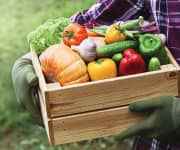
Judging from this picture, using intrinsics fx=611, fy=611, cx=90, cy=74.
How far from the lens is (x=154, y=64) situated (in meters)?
1.63

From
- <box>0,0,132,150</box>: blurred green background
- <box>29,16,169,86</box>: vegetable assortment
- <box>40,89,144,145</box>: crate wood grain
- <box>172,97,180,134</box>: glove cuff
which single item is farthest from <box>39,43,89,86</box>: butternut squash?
<box>0,0,132,150</box>: blurred green background

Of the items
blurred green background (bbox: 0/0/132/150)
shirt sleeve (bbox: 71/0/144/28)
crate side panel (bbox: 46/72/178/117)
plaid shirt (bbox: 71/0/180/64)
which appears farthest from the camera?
blurred green background (bbox: 0/0/132/150)

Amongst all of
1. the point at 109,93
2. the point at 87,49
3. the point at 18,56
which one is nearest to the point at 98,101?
the point at 109,93

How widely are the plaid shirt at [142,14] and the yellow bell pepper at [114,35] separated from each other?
0.13 meters

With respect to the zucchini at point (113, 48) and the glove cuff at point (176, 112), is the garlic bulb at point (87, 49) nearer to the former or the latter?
the zucchini at point (113, 48)

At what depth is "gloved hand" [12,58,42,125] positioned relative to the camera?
175 cm

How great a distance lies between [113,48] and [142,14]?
0.27 m

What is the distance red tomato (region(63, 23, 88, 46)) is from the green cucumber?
0.20 m

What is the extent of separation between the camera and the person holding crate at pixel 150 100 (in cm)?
164

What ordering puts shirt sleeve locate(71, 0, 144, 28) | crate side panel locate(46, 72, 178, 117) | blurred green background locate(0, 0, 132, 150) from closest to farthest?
1. crate side panel locate(46, 72, 178, 117)
2. shirt sleeve locate(71, 0, 144, 28)
3. blurred green background locate(0, 0, 132, 150)

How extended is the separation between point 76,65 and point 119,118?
195 mm

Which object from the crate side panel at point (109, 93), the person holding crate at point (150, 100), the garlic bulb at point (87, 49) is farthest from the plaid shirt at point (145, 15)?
the garlic bulb at point (87, 49)

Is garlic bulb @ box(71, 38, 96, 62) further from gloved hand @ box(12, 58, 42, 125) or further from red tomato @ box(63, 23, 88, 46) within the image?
gloved hand @ box(12, 58, 42, 125)

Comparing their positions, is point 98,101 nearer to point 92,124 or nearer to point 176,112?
point 92,124
